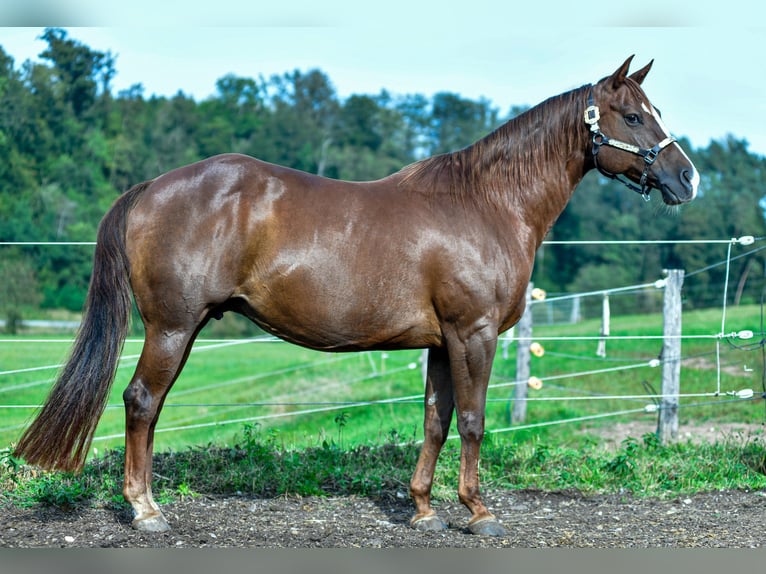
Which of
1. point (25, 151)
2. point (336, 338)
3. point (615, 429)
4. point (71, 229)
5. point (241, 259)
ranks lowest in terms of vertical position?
point (615, 429)

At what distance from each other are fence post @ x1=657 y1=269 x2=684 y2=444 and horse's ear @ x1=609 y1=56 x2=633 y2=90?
140 inches

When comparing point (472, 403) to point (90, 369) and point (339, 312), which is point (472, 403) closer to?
point (339, 312)

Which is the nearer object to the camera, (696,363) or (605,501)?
(605,501)

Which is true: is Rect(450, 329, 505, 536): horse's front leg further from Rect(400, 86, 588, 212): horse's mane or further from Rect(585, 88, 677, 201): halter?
Rect(585, 88, 677, 201): halter

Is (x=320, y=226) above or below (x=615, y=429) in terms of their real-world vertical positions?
above

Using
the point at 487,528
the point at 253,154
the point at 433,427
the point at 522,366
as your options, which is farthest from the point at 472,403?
the point at 253,154

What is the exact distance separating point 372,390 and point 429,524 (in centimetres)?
908

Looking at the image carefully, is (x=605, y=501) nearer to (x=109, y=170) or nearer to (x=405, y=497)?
(x=405, y=497)

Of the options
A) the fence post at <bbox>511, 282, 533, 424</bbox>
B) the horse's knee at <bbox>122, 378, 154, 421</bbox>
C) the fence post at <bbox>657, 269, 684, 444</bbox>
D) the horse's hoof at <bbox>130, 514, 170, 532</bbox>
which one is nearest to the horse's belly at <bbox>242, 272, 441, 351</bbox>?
the horse's knee at <bbox>122, 378, 154, 421</bbox>

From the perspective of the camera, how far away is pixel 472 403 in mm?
4555

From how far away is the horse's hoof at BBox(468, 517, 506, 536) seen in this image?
4.54m

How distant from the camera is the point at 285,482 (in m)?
5.54

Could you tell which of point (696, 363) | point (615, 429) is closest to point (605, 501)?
point (615, 429)

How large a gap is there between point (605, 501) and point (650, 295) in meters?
24.0
